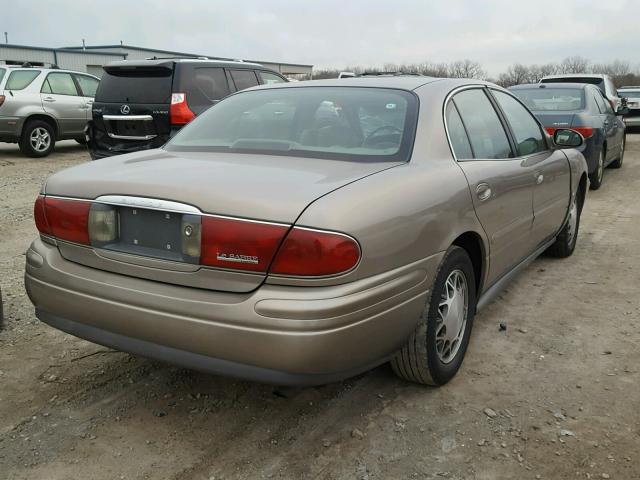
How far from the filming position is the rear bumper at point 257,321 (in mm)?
2199

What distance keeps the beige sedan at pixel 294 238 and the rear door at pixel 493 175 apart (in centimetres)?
2

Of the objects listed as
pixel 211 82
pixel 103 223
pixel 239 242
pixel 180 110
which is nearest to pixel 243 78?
pixel 211 82

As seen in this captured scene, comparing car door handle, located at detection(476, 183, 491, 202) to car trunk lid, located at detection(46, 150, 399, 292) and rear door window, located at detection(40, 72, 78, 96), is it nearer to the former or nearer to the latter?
car trunk lid, located at detection(46, 150, 399, 292)

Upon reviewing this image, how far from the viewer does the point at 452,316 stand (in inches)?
119

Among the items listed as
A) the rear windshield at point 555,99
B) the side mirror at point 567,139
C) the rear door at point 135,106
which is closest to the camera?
the side mirror at point 567,139

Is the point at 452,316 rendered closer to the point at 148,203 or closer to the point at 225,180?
the point at 225,180

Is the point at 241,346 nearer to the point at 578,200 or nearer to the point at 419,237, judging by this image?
the point at 419,237

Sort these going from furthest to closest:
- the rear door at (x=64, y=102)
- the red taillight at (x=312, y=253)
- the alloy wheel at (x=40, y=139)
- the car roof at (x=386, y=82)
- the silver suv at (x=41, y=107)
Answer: the rear door at (x=64, y=102), the alloy wheel at (x=40, y=139), the silver suv at (x=41, y=107), the car roof at (x=386, y=82), the red taillight at (x=312, y=253)

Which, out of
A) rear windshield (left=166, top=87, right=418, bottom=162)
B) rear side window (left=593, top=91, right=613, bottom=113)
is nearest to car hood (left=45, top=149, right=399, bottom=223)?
rear windshield (left=166, top=87, right=418, bottom=162)

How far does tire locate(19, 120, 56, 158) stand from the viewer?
1117cm

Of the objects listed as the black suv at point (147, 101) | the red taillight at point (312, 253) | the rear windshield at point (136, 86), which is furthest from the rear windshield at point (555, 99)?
the red taillight at point (312, 253)

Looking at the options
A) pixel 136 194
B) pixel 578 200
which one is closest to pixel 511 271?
pixel 578 200

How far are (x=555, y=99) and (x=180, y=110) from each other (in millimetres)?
5262

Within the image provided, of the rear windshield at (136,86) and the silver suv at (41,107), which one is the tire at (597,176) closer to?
the rear windshield at (136,86)
